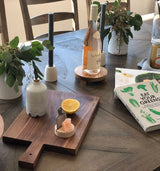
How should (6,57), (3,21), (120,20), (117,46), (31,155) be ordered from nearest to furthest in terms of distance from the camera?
(31,155), (6,57), (120,20), (117,46), (3,21)

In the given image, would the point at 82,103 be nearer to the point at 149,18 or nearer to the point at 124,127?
the point at 124,127

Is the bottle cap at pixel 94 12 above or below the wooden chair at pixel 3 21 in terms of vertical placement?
above

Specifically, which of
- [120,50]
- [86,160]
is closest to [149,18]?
[120,50]

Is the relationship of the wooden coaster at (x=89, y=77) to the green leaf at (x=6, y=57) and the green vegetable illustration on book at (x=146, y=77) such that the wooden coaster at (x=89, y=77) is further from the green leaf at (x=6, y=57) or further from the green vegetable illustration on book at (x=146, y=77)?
the green leaf at (x=6, y=57)

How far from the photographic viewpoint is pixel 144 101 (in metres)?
0.99

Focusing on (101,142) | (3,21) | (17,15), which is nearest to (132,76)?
(101,142)

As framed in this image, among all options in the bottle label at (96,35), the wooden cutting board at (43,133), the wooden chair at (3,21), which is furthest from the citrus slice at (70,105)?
the wooden chair at (3,21)

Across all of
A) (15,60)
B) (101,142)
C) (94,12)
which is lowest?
(101,142)

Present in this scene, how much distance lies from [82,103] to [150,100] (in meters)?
0.25

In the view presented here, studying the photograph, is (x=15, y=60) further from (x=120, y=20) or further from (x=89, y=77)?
(x=120, y=20)

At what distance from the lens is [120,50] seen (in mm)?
1469

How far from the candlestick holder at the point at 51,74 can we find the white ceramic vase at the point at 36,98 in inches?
10.7

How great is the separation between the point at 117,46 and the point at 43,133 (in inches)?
31.2

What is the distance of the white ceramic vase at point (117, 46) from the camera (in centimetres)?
141
